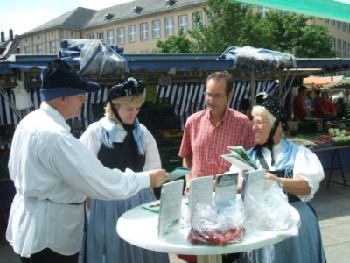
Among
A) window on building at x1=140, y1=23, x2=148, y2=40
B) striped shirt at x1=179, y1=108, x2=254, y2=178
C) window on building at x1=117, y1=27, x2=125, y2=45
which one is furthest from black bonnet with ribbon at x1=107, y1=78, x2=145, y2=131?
window on building at x1=117, y1=27, x2=125, y2=45

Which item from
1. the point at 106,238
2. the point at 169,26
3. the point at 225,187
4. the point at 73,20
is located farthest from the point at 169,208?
the point at 73,20

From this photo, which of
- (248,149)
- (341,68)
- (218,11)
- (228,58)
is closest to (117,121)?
(248,149)

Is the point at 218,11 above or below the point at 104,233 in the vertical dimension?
above

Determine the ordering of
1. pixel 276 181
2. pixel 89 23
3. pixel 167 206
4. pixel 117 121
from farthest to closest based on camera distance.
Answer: pixel 89 23 < pixel 117 121 < pixel 276 181 < pixel 167 206

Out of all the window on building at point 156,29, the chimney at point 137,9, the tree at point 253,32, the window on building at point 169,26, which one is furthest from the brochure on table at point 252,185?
the chimney at point 137,9

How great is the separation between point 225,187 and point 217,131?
1.06 m

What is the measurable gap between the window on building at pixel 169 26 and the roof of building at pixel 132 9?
4.24ft

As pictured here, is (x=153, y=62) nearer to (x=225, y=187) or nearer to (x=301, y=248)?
(x=301, y=248)

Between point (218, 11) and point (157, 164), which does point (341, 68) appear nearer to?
point (157, 164)

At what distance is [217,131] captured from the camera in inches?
123

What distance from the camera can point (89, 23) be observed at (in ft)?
218

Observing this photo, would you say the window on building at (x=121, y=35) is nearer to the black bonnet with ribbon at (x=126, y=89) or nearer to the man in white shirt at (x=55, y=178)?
the black bonnet with ribbon at (x=126, y=89)

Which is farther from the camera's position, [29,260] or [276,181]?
[276,181]

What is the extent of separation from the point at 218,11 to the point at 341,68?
14.3m
